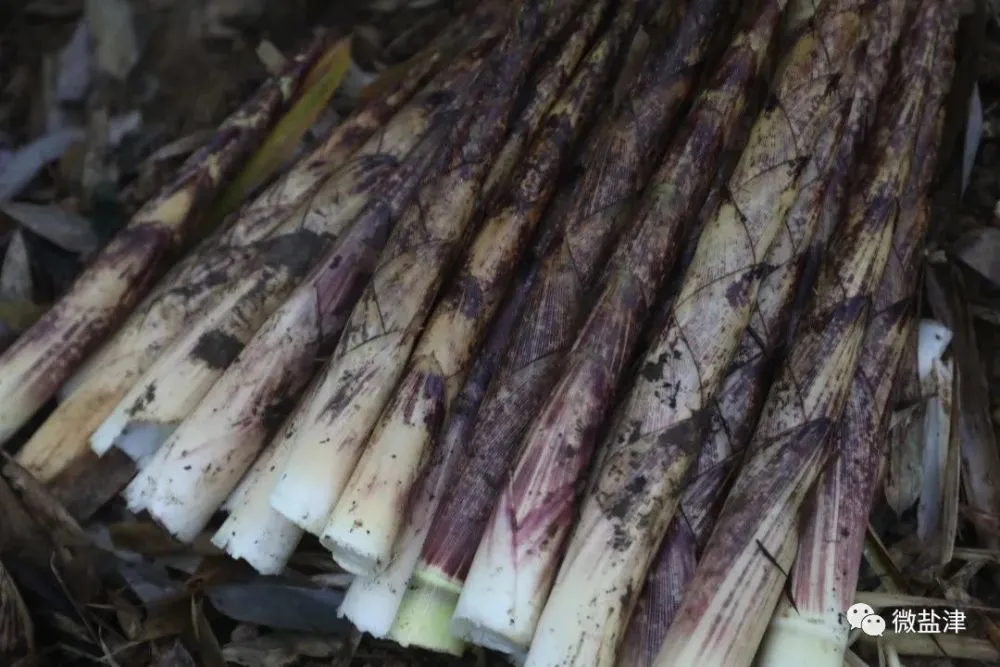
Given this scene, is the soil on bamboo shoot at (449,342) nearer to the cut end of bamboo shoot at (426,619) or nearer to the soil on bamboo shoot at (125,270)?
the cut end of bamboo shoot at (426,619)

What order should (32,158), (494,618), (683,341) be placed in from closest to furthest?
1. (494,618)
2. (683,341)
3. (32,158)

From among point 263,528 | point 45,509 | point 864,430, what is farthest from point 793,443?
point 45,509

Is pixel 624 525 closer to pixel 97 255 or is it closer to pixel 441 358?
pixel 441 358

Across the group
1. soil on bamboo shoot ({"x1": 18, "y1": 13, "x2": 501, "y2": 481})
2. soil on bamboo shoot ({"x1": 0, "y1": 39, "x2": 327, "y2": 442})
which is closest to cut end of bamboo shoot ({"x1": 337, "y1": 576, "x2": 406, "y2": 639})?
soil on bamboo shoot ({"x1": 18, "y1": 13, "x2": 501, "y2": 481})

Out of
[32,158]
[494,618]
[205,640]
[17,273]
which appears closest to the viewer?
[494,618]

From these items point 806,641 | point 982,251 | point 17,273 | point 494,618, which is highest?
point 982,251

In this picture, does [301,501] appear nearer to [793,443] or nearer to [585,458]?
[585,458]

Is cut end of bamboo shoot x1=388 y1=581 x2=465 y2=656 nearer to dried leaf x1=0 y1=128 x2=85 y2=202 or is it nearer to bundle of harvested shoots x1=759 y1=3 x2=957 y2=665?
bundle of harvested shoots x1=759 y1=3 x2=957 y2=665

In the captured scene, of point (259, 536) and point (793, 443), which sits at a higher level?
point (793, 443)
